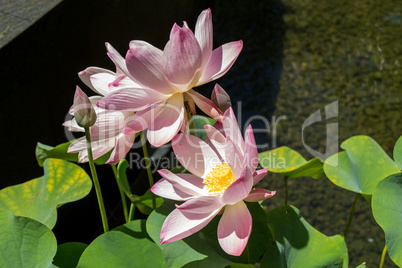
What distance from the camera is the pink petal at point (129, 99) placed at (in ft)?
1.90

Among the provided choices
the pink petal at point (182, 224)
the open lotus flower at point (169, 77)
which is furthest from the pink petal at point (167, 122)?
the pink petal at point (182, 224)

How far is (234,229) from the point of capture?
57 centimetres

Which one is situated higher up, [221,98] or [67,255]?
[221,98]

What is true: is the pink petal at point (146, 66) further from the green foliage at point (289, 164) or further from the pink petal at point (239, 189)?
the green foliage at point (289, 164)

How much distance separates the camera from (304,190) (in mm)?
1892

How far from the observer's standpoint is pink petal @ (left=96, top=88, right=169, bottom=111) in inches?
22.8

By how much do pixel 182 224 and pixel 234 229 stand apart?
2.7 inches

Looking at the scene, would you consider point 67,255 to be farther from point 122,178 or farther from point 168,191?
point 168,191

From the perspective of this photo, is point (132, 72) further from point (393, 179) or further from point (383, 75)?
point (383, 75)

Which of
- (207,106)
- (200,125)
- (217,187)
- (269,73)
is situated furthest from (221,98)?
(269,73)

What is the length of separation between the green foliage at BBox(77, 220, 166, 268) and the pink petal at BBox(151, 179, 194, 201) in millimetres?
151

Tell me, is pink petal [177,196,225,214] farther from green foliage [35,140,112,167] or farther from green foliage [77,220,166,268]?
green foliage [35,140,112,167]

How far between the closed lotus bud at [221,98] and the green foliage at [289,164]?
33 centimetres

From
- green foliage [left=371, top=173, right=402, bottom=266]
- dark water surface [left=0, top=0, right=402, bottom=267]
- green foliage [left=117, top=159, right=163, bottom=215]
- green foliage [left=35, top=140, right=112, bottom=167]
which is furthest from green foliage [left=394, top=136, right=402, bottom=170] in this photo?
dark water surface [left=0, top=0, right=402, bottom=267]
